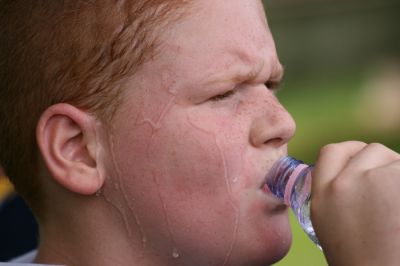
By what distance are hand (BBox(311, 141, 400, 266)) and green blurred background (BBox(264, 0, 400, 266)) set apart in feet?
21.0

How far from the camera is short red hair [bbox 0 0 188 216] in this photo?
1508 mm

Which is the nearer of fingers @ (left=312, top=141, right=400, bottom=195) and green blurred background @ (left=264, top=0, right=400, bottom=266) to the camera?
fingers @ (left=312, top=141, right=400, bottom=195)

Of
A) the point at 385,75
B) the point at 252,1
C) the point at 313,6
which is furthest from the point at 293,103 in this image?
the point at 252,1

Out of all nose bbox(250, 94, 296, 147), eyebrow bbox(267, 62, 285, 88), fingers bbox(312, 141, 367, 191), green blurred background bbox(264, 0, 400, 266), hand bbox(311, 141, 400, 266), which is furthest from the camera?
green blurred background bbox(264, 0, 400, 266)

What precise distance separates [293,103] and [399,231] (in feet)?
28.5

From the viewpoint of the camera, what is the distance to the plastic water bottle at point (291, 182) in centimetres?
153

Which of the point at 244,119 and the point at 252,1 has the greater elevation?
the point at 252,1

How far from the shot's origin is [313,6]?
39.3ft

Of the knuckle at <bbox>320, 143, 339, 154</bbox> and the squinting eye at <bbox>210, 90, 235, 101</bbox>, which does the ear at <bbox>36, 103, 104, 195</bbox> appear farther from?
the knuckle at <bbox>320, 143, 339, 154</bbox>

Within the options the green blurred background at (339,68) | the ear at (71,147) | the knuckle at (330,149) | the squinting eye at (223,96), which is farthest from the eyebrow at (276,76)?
the green blurred background at (339,68)

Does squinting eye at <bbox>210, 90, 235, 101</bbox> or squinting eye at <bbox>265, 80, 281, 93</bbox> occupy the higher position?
squinting eye at <bbox>210, 90, 235, 101</bbox>

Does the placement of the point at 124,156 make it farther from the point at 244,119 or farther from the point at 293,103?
the point at 293,103

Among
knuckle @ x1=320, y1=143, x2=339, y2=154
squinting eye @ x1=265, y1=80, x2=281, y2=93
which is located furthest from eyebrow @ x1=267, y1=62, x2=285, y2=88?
knuckle @ x1=320, y1=143, x2=339, y2=154

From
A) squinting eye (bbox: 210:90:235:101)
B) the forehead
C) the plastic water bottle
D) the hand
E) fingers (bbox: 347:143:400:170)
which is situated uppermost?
the forehead
